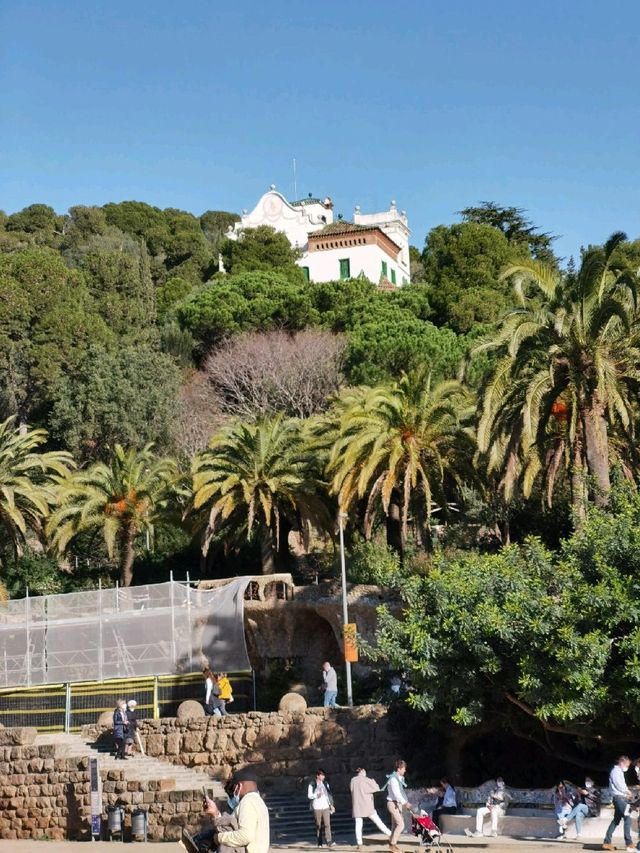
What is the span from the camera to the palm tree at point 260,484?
3412cm

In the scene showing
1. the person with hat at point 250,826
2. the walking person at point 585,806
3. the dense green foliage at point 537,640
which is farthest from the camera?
the dense green foliage at point 537,640

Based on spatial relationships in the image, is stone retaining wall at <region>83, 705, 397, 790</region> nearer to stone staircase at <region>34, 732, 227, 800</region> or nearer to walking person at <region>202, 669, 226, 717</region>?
stone staircase at <region>34, 732, 227, 800</region>

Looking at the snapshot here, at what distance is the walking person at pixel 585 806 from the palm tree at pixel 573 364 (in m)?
6.26

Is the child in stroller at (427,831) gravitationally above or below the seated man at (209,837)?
below

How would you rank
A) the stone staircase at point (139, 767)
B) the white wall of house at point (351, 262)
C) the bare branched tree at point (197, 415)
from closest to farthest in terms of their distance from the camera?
the stone staircase at point (139, 767)
the bare branched tree at point (197, 415)
the white wall of house at point (351, 262)

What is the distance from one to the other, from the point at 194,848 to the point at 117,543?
2919 centimetres

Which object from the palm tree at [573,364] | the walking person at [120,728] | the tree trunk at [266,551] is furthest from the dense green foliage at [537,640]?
the tree trunk at [266,551]

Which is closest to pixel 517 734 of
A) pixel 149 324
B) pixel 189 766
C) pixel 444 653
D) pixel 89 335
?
pixel 444 653

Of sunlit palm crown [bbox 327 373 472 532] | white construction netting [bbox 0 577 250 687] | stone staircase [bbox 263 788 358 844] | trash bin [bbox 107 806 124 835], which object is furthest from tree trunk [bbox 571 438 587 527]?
trash bin [bbox 107 806 124 835]

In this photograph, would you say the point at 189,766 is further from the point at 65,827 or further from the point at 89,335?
the point at 89,335

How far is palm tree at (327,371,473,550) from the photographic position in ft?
104

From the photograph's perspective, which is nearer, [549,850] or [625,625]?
[549,850]

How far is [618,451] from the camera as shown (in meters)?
30.4

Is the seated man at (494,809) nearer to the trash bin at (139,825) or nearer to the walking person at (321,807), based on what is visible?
the walking person at (321,807)
